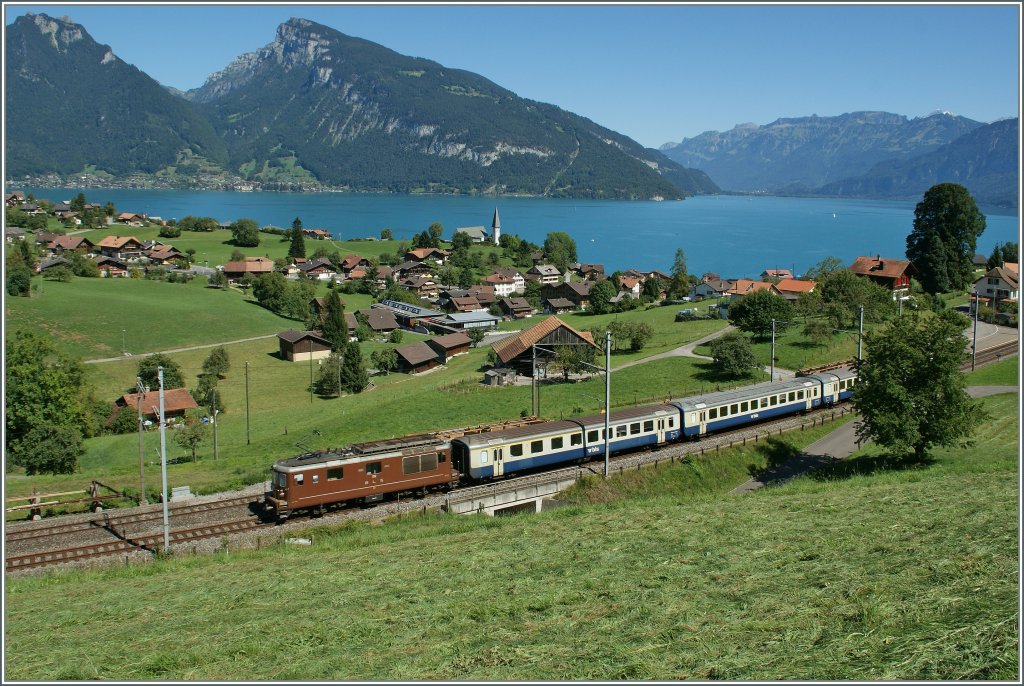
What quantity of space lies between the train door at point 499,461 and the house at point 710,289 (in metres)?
64.5

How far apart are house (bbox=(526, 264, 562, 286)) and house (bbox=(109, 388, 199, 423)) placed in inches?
2610

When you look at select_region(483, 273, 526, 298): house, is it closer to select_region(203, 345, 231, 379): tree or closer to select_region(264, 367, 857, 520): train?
select_region(203, 345, 231, 379): tree

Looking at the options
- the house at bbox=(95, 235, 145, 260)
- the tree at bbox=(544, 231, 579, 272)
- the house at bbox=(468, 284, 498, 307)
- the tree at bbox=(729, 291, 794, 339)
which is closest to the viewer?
the tree at bbox=(729, 291, 794, 339)

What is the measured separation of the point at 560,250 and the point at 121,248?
65.8 m

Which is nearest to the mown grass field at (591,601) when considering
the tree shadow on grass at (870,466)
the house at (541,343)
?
the tree shadow on grass at (870,466)

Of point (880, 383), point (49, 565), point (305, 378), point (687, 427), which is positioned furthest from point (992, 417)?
point (305, 378)

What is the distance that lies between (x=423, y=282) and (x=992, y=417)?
77018 millimetres

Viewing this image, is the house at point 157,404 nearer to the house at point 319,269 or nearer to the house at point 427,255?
the house at point 319,269

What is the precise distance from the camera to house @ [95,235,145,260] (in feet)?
322

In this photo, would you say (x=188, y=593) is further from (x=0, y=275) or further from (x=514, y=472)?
(x=514, y=472)

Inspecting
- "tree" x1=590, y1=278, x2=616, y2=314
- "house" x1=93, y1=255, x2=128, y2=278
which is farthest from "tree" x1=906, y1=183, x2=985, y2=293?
"house" x1=93, y1=255, x2=128, y2=278

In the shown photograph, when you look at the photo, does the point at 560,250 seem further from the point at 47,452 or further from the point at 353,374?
the point at 47,452

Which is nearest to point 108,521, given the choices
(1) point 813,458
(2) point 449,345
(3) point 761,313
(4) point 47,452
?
(4) point 47,452

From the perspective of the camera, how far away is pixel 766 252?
517 feet
